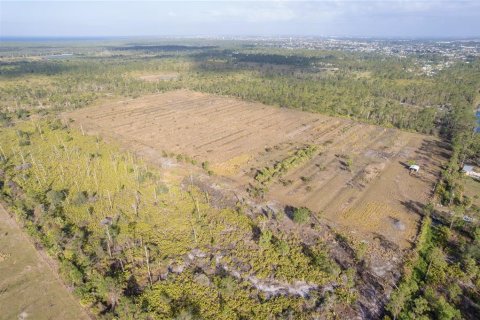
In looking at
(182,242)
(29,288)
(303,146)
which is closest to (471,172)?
(303,146)

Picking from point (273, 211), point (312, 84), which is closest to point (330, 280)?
point (273, 211)

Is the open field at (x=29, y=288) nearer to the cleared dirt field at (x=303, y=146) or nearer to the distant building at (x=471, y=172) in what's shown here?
the cleared dirt field at (x=303, y=146)

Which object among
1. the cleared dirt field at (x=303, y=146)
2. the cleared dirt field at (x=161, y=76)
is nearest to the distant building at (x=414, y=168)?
the cleared dirt field at (x=303, y=146)

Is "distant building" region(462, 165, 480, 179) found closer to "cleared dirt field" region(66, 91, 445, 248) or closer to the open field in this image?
"cleared dirt field" region(66, 91, 445, 248)

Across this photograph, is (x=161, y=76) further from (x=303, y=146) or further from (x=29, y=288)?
(x=29, y=288)

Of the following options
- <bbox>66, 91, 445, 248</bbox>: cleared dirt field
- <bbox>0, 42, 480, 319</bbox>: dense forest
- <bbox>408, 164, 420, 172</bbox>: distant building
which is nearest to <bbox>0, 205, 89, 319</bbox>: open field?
<bbox>0, 42, 480, 319</bbox>: dense forest
